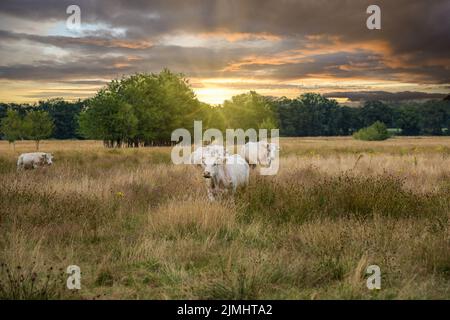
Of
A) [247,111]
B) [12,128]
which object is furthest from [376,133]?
[12,128]

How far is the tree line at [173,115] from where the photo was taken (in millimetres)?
51453

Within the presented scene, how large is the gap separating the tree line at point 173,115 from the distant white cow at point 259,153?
35.8ft

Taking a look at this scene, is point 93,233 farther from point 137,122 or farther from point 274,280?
point 137,122

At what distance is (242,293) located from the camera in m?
4.87

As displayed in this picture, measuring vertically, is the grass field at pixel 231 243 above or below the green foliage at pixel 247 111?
below

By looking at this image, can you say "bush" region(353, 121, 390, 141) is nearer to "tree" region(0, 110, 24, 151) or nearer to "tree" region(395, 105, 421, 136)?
"tree" region(395, 105, 421, 136)

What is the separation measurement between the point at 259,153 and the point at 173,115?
129ft

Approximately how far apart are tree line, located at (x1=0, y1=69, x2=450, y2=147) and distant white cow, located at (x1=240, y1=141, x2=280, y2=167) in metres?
10.9

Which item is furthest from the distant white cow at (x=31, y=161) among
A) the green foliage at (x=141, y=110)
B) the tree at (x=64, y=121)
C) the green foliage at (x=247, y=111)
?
the tree at (x=64, y=121)

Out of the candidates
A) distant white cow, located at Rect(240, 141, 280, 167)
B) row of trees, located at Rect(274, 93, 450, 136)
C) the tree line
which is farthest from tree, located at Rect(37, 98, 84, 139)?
distant white cow, located at Rect(240, 141, 280, 167)

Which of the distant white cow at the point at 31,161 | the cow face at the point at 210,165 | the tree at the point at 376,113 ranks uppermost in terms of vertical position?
the tree at the point at 376,113

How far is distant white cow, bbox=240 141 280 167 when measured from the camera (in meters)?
18.3

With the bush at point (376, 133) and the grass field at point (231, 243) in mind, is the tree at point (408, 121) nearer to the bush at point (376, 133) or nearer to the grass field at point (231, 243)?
the bush at point (376, 133)
